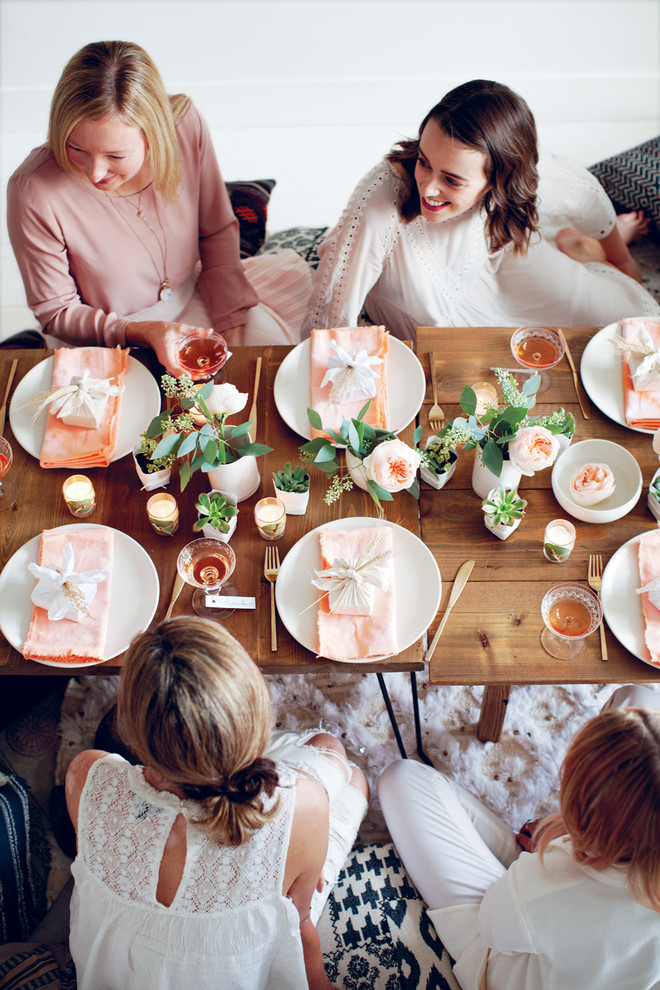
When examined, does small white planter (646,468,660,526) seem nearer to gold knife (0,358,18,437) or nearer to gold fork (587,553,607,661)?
gold fork (587,553,607,661)

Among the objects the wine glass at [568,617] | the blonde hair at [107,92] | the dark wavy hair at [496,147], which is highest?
the blonde hair at [107,92]

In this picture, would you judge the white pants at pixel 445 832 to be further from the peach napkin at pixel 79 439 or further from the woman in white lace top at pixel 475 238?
the woman in white lace top at pixel 475 238

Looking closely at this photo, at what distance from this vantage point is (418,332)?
1.81 meters

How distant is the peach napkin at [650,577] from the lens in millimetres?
1360

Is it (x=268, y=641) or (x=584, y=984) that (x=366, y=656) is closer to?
(x=268, y=641)

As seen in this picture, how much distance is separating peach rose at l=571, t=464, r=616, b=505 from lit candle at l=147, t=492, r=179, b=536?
0.86 meters

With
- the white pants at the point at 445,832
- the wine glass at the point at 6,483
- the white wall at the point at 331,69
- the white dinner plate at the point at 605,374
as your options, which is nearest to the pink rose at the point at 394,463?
the white dinner plate at the point at 605,374

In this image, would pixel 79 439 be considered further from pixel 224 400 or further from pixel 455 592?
Result: pixel 455 592

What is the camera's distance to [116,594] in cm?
145

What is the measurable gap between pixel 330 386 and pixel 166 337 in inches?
16.8

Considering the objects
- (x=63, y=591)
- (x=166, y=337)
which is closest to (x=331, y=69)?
(x=166, y=337)

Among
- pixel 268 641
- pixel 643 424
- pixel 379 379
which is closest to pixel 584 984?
pixel 268 641

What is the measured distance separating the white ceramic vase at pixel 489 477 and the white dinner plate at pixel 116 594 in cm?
71

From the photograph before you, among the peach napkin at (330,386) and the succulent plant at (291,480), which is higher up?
the peach napkin at (330,386)
